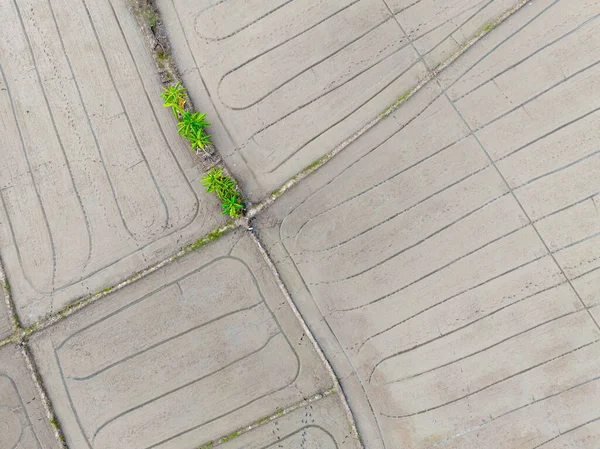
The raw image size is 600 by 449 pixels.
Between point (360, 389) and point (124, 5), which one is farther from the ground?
point (124, 5)

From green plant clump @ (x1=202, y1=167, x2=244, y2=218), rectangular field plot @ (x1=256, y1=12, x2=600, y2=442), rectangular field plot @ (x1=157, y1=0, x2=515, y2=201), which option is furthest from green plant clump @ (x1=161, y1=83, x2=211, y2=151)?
rectangular field plot @ (x1=256, y1=12, x2=600, y2=442)

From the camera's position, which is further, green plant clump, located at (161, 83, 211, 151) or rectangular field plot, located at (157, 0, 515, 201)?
rectangular field plot, located at (157, 0, 515, 201)

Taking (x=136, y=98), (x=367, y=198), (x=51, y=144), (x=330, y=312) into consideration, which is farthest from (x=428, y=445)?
(x=51, y=144)

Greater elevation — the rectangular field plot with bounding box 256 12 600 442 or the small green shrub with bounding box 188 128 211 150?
the small green shrub with bounding box 188 128 211 150

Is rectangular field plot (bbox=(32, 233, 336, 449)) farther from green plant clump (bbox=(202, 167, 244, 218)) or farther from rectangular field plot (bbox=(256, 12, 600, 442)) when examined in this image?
rectangular field plot (bbox=(256, 12, 600, 442))

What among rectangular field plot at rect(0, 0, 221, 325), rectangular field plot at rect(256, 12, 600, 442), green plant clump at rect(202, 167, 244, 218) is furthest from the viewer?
rectangular field plot at rect(0, 0, 221, 325)

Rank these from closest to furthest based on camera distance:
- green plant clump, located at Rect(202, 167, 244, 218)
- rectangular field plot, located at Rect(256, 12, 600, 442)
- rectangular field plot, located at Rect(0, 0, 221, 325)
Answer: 1. green plant clump, located at Rect(202, 167, 244, 218)
2. rectangular field plot, located at Rect(256, 12, 600, 442)
3. rectangular field plot, located at Rect(0, 0, 221, 325)

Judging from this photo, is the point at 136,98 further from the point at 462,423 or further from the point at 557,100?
the point at 462,423
